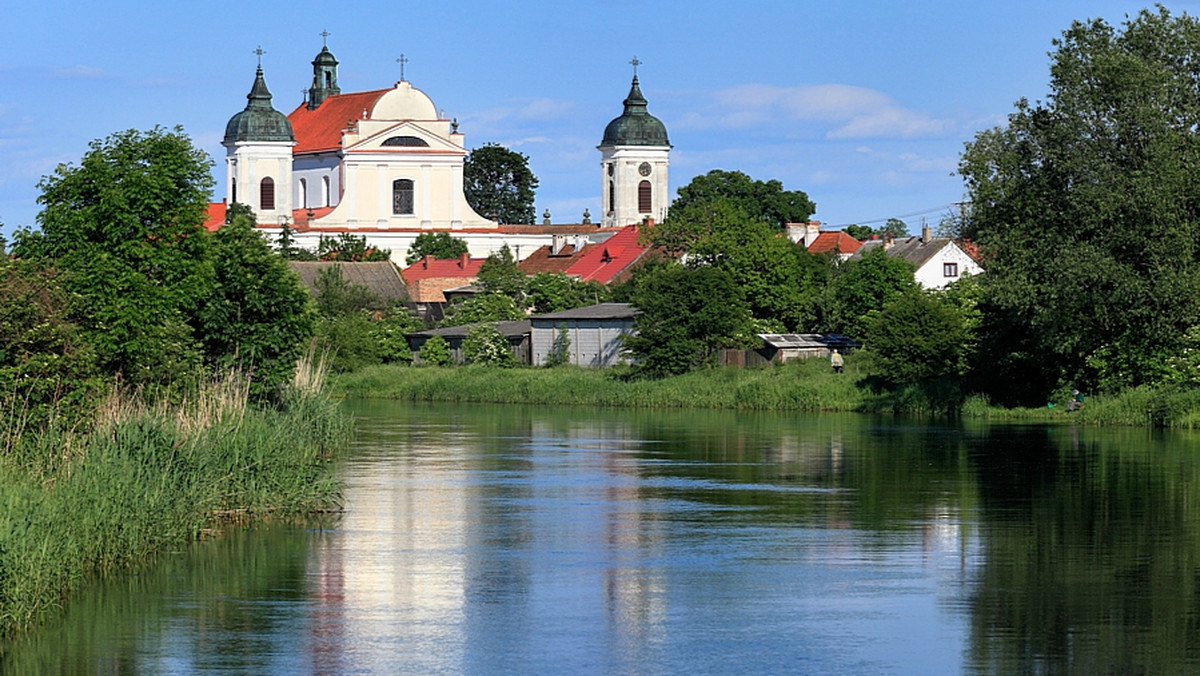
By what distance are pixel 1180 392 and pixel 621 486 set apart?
2065 cm

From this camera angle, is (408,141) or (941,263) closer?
(941,263)

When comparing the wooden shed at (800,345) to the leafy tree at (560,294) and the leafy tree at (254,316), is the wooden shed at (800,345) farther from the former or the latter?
the leafy tree at (254,316)

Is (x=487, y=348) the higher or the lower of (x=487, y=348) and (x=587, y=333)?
the lower

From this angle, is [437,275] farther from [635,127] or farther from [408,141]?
[635,127]

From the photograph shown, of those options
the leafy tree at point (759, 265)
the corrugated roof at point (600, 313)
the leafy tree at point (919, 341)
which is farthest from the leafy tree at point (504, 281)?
the leafy tree at point (919, 341)

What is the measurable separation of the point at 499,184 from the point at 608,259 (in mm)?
44510

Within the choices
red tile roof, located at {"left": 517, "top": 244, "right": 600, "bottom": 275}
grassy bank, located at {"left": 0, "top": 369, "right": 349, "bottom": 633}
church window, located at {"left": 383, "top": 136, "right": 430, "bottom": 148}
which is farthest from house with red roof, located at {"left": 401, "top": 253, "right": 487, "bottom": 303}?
grassy bank, located at {"left": 0, "top": 369, "right": 349, "bottom": 633}

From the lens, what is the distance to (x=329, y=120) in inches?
5359

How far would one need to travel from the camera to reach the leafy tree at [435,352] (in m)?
77.4

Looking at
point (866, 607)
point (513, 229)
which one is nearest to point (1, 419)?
point (866, 607)

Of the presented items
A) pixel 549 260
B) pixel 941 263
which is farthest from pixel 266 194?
pixel 941 263

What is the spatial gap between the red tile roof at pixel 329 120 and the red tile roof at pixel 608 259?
1035 inches

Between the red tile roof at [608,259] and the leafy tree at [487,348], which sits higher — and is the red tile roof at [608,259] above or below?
above

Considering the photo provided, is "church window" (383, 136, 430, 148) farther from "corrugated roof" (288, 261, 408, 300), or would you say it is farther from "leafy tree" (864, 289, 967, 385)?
"leafy tree" (864, 289, 967, 385)
